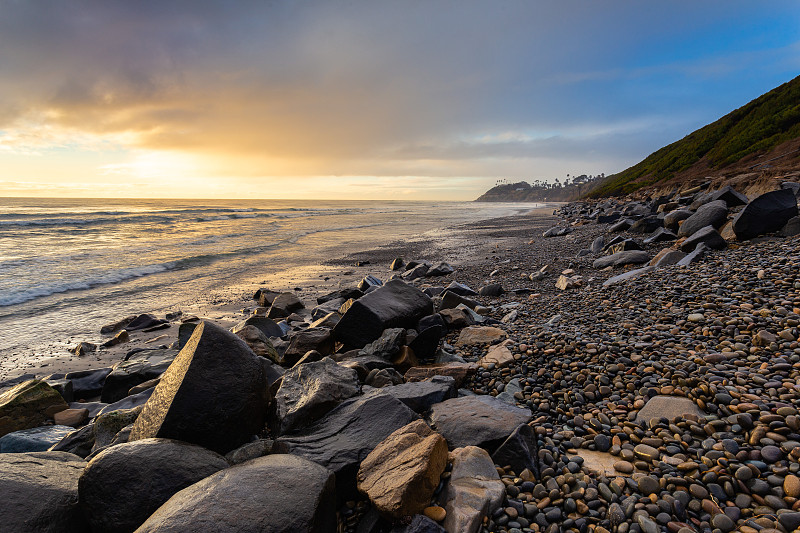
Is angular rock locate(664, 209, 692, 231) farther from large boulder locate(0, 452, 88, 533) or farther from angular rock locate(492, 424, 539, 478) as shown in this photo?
large boulder locate(0, 452, 88, 533)

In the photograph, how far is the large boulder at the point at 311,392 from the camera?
3416mm

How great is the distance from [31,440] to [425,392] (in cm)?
430

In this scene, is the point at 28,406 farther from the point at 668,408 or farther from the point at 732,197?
the point at 732,197

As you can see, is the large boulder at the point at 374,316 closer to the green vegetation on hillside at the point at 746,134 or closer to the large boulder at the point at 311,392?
the large boulder at the point at 311,392

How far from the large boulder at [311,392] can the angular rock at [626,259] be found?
26.9 feet

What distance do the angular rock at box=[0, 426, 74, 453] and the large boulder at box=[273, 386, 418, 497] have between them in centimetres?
294

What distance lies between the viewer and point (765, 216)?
25.7ft

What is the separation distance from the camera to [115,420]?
384 cm

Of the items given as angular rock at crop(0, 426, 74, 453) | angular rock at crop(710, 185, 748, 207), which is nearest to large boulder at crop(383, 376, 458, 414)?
angular rock at crop(0, 426, 74, 453)

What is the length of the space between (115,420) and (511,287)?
8.29 m

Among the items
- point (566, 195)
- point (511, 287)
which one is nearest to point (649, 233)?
point (511, 287)

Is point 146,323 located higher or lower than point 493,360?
lower

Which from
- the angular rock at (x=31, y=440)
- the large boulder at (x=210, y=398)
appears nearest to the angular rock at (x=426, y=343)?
the large boulder at (x=210, y=398)

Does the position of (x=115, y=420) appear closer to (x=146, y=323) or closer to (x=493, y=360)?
(x=493, y=360)
